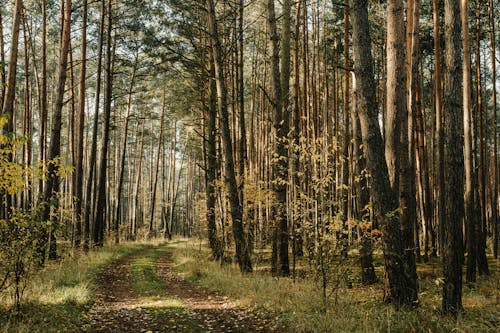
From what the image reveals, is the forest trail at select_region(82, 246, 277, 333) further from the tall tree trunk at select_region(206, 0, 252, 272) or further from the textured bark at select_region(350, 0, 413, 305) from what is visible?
the textured bark at select_region(350, 0, 413, 305)

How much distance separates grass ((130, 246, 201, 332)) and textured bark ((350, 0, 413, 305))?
10.3ft

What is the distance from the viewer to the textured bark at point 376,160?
600cm

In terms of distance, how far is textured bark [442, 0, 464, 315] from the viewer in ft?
18.6

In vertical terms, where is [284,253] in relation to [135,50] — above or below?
below

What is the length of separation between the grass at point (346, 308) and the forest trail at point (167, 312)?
376 mm

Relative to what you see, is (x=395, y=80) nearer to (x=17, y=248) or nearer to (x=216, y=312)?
(x=216, y=312)

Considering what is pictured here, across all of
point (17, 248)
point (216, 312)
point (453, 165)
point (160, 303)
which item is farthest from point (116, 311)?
point (453, 165)

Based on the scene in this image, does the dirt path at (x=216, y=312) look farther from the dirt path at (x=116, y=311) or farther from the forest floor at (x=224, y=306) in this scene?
the dirt path at (x=116, y=311)

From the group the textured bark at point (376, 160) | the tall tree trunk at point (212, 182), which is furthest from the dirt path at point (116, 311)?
the tall tree trunk at point (212, 182)

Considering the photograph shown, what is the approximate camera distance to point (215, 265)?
12.7 meters

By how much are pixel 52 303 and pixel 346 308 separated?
16.0 feet

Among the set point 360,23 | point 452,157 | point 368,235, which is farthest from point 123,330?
point 360,23

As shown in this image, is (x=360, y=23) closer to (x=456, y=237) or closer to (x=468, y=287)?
(x=456, y=237)

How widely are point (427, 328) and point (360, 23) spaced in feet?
14.6
